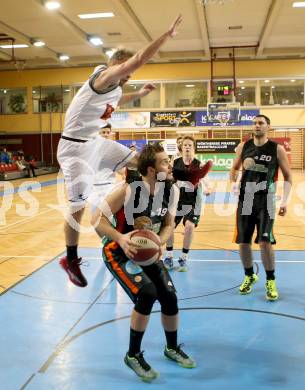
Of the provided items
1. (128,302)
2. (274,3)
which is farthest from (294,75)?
(128,302)

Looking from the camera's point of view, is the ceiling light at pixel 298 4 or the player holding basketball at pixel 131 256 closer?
the player holding basketball at pixel 131 256

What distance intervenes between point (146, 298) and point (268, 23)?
1713cm

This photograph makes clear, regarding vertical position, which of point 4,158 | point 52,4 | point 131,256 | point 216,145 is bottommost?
point 131,256

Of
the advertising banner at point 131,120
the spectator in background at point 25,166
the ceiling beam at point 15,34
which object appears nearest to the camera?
the ceiling beam at point 15,34

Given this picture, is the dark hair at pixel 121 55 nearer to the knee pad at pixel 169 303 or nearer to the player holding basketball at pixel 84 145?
the player holding basketball at pixel 84 145

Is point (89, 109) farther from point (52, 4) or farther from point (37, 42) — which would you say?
point (37, 42)

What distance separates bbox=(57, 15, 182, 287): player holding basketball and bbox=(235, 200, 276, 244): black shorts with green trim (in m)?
1.51

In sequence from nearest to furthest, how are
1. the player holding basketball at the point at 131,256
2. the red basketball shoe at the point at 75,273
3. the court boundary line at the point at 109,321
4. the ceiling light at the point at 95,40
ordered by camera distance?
the player holding basketball at the point at 131,256, the court boundary line at the point at 109,321, the red basketball shoe at the point at 75,273, the ceiling light at the point at 95,40

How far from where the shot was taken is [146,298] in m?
3.26

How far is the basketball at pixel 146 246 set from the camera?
3.18 m

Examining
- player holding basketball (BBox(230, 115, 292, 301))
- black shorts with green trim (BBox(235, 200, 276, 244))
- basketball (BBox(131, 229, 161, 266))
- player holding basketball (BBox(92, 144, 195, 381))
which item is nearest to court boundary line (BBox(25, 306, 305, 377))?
player holding basketball (BBox(230, 115, 292, 301))

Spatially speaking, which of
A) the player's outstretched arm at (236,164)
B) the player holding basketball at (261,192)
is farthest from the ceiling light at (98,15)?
the player holding basketball at (261,192)

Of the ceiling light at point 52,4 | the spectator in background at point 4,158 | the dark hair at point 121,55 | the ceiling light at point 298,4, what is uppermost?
the ceiling light at point 298,4

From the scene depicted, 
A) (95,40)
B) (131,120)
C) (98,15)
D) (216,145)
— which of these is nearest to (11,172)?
(95,40)
